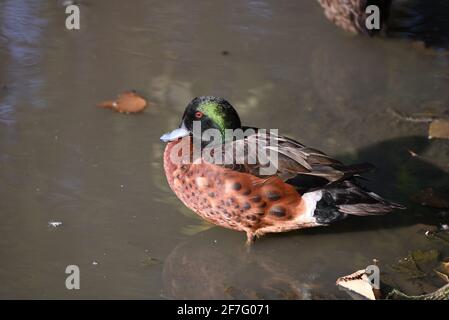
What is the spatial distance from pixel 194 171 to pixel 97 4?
285 centimetres

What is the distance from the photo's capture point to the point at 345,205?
13.4ft

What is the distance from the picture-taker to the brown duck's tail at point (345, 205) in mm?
4066

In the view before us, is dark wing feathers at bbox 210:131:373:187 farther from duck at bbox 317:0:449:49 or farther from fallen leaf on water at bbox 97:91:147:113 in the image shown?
duck at bbox 317:0:449:49

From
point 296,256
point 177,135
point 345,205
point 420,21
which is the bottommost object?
point 296,256

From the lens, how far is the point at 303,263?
13.3ft

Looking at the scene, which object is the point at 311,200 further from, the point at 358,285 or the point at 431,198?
the point at 431,198

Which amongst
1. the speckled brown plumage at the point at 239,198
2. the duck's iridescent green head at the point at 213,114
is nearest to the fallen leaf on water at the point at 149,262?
the speckled brown plumage at the point at 239,198

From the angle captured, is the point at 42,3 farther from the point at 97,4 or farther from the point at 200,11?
the point at 200,11

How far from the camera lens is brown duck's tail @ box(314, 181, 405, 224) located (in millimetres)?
4066

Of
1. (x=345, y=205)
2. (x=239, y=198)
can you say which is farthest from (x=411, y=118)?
(x=239, y=198)

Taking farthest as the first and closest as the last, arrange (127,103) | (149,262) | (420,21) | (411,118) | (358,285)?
(420,21) < (411,118) < (127,103) < (149,262) < (358,285)

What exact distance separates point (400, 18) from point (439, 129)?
1760mm

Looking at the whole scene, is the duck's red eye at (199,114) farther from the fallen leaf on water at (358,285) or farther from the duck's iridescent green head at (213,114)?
the fallen leaf on water at (358,285)
